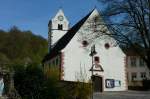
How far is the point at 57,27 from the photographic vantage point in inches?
2847

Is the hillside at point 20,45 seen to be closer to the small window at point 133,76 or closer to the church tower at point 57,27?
the church tower at point 57,27

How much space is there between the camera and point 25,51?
91125 mm

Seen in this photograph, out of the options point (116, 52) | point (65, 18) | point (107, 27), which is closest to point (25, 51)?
point (65, 18)

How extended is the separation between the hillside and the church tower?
11.8 metres

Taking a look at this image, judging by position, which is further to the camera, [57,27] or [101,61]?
[57,27]

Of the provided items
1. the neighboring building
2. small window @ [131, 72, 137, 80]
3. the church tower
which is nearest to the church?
the church tower

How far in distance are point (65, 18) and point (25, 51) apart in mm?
Result: 22149

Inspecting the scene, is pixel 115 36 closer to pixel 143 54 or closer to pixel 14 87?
Answer: pixel 143 54

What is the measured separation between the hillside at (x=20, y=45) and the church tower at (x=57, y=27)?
11.8m

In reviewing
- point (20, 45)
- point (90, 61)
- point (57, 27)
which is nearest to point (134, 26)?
point (90, 61)

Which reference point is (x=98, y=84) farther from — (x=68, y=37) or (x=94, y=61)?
(x=68, y=37)

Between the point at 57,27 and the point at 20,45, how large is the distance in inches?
824

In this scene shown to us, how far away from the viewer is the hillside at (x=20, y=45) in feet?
286

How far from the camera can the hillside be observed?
87.1 meters
